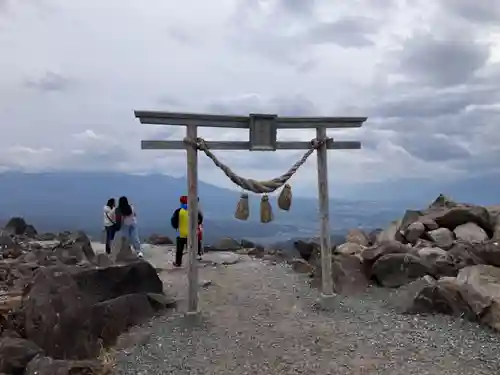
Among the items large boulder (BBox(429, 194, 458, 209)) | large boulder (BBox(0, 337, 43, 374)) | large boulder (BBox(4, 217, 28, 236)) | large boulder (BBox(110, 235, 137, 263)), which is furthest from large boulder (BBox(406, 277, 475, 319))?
large boulder (BBox(4, 217, 28, 236))

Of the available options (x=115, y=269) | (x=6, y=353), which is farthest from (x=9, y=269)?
(x=6, y=353)

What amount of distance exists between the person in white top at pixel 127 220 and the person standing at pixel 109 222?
0.24 meters

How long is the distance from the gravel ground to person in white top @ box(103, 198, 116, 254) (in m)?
5.14

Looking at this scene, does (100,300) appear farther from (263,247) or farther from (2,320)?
(263,247)

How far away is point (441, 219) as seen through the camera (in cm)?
1420

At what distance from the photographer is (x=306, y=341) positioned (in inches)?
322

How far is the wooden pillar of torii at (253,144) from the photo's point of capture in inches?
354

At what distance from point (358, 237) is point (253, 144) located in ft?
22.9

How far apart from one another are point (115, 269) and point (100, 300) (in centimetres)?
71

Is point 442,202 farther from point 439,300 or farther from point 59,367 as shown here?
point 59,367

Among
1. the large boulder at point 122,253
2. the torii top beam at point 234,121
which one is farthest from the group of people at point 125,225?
the torii top beam at point 234,121

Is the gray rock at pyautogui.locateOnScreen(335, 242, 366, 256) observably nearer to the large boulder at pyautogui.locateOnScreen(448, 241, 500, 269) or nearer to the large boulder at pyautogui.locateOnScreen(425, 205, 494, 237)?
the large boulder at pyautogui.locateOnScreen(425, 205, 494, 237)

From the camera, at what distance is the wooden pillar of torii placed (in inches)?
354

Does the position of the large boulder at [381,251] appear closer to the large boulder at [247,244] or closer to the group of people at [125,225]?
the group of people at [125,225]
